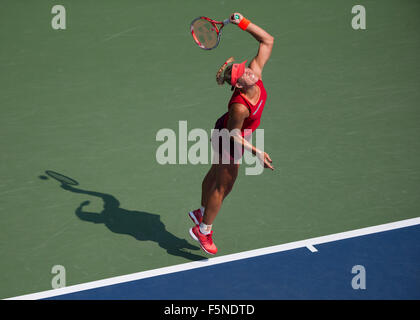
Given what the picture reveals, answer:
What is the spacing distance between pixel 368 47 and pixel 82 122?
5898 millimetres

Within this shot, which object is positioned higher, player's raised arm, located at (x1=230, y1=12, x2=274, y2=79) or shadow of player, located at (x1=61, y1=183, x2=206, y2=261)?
player's raised arm, located at (x1=230, y1=12, x2=274, y2=79)

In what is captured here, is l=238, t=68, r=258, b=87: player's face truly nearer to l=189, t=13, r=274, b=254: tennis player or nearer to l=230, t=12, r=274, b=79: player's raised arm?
l=189, t=13, r=274, b=254: tennis player

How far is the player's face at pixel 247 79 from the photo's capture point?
6404 millimetres

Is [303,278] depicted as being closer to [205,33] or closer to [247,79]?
[247,79]

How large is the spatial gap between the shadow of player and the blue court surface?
52 cm

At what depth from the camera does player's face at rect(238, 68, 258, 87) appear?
640 cm

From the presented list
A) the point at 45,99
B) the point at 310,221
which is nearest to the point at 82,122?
the point at 45,99

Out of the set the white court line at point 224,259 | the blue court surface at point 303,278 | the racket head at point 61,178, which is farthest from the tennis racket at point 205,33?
the racket head at point 61,178

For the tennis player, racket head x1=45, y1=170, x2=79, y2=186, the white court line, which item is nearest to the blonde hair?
the tennis player

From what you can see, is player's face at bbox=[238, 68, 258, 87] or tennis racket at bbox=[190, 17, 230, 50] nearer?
player's face at bbox=[238, 68, 258, 87]

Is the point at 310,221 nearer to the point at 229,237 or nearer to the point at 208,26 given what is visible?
the point at 229,237

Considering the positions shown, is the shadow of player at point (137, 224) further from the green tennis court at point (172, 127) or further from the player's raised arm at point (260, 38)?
the player's raised arm at point (260, 38)

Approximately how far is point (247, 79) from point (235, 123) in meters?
0.49

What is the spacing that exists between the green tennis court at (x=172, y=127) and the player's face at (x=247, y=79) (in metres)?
2.16
